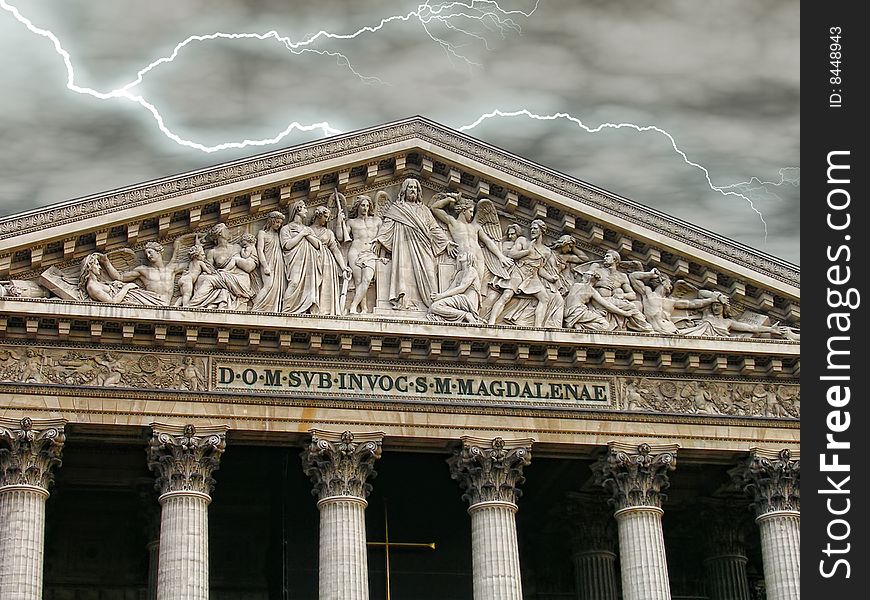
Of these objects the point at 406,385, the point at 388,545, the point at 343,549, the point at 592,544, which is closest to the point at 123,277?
the point at 406,385

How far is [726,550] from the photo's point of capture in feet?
136

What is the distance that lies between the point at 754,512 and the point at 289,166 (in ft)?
43.1

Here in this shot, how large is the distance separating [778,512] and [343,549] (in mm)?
9637

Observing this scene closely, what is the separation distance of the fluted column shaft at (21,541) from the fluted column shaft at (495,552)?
28.9ft

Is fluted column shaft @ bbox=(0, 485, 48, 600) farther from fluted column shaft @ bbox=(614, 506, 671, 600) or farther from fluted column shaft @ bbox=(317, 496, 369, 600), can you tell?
fluted column shaft @ bbox=(614, 506, 671, 600)

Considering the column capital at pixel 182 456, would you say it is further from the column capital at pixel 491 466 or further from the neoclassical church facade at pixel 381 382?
the column capital at pixel 491 466

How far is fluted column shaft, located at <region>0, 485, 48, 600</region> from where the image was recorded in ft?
107

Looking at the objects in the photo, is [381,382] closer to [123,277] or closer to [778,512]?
[123,277]

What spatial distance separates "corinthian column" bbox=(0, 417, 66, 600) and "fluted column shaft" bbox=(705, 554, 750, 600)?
16.3m

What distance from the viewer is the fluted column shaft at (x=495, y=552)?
116 feet

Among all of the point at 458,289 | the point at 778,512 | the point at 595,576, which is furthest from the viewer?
the point at 595,576

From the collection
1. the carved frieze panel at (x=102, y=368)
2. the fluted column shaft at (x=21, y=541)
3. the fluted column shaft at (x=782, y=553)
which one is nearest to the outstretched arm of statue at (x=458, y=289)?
the carved frieze panel at (x=102, y=368)
